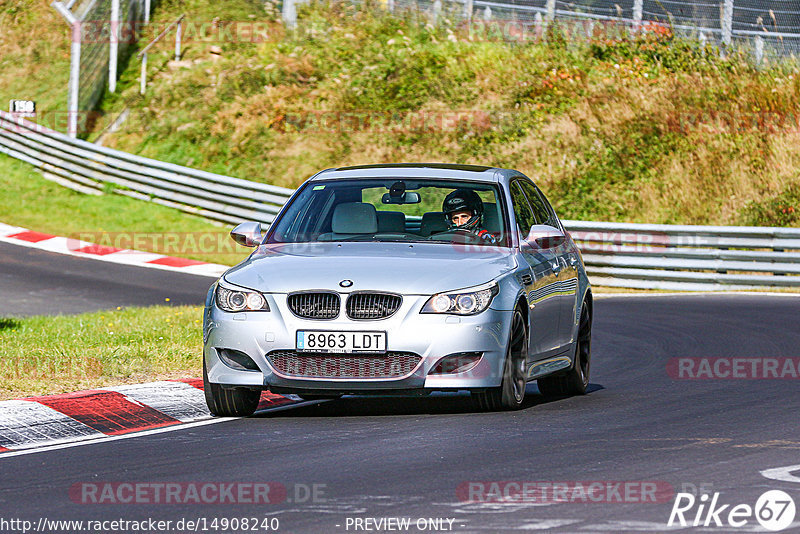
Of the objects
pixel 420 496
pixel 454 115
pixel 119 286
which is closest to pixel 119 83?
pixel 454 115

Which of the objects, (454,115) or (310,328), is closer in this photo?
(310,328)

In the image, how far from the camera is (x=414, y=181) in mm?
10000

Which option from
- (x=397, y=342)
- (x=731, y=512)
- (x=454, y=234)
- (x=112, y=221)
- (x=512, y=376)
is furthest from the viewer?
(x=112, y=221)

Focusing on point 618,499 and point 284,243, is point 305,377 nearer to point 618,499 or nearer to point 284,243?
point 284,243

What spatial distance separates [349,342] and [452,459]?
1.41 m

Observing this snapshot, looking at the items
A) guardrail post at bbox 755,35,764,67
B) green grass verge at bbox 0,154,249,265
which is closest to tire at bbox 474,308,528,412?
green grass verge at bbox 0,154,249,265

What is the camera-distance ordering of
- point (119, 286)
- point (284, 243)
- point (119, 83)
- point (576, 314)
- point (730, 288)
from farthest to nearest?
point (119, 83), point (730, 288), point (119, 286), point (576, 314), point (284, 243)

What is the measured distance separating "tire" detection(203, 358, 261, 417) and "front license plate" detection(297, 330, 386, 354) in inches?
31.3

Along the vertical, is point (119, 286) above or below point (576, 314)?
below

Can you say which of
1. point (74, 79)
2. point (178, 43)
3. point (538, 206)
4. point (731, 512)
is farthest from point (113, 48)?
point (731, 512)

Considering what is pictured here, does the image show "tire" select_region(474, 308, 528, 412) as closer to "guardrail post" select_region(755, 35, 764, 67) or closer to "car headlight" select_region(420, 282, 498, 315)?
"car headlight" select_region(420, 282, 498, 315)

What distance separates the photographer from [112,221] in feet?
87.5

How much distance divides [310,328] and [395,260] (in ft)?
2.48

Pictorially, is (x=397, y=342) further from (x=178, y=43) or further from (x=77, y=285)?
(x=178, y=43)
